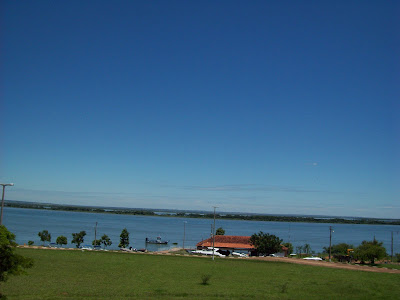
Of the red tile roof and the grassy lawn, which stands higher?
the grassy lawn

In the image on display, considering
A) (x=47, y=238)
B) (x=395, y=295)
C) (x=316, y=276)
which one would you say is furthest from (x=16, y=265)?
(x=47, y=238)

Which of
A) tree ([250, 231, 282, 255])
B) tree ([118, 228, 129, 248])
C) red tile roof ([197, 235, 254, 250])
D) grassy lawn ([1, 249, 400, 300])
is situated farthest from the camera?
tree ([118, 228, 129, 248])

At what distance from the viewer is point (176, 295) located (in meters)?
19.2

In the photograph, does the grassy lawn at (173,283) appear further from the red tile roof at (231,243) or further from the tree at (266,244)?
the red tile roof at (231,243)

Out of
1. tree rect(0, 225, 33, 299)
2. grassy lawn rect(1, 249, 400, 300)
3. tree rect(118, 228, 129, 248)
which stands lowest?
tree rect(118, 228, 129, 248)

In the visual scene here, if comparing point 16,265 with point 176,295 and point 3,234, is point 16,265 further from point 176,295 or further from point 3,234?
point 176,295

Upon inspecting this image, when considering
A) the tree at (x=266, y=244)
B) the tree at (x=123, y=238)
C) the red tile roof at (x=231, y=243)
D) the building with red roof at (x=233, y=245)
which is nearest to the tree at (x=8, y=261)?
the tree at (x=266, y=244)

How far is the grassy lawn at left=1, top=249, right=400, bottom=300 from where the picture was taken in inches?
753

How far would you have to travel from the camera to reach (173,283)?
901 inches

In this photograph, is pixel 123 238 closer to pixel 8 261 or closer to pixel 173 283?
pixel 173 283

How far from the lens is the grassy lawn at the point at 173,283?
19.1 metres

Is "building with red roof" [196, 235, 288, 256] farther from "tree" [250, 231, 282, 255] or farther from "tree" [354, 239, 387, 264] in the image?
"tree" [354, 239, 387, 264]

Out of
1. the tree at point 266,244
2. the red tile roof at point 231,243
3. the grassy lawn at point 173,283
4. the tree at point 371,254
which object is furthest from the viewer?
the red tile roof at point 231,243

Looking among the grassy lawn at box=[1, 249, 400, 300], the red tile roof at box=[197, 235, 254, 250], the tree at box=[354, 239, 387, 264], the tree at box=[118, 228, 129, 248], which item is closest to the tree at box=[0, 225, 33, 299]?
the grassy lawn at box=[1, 249, 400, 300]
